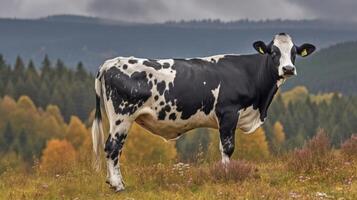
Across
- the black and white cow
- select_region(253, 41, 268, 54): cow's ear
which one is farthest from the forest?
select_region(253, 41, 268, 54): cow's ear

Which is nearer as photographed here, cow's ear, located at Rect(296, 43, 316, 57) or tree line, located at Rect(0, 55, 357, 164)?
cow's ear, located at Rect(296, 43, 316, 57)

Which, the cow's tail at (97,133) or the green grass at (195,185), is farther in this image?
the cow's tail at (97,133)

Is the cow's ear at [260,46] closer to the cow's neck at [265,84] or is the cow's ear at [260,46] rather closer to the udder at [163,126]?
the cow's neck at [265,84]

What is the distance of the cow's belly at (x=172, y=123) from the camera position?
11.5 metres

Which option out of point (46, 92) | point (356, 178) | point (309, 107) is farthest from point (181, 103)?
point (309, 107)

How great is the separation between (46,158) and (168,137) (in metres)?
91.8

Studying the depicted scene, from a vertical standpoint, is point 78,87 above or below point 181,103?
below

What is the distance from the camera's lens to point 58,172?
47.7ft

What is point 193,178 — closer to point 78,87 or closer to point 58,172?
point 58,172

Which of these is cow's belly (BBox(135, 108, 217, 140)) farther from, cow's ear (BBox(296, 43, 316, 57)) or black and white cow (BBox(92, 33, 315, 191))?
cow's ear (BBox(296, 43, 316, 57))

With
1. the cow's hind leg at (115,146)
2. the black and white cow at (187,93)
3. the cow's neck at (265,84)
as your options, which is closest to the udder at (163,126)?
the black and white cow at (187,93)

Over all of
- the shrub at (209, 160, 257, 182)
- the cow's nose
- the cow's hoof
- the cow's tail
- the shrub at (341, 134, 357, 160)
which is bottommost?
the cow's hoof

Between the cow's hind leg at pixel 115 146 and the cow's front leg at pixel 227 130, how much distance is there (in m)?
1.82

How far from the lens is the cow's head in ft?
37.9
